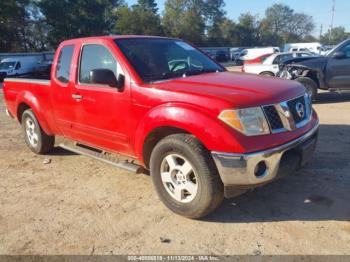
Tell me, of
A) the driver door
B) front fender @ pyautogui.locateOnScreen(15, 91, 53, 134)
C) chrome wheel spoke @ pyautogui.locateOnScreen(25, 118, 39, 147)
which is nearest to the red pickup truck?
front fender @ pyautogui.locateOnScreen(15, 91, 53, 134)

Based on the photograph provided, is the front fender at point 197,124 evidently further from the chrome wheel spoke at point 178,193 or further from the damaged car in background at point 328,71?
the damaged car in background at point 328,71

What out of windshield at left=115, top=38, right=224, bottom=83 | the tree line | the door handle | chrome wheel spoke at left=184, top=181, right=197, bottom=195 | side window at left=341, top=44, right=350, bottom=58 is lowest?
chrome wheel spoke at left=184, top=181, right=197, bottom=195

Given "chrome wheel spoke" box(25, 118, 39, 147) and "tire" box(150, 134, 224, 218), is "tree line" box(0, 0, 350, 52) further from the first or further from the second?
"tire" box(150, 134, 224, 218)

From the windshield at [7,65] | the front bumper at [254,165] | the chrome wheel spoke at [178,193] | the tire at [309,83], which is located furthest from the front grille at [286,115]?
the windshield at [7,65]

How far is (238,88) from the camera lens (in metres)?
3.65

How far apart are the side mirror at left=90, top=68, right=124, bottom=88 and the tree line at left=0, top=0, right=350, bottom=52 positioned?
164ft

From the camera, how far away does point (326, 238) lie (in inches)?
130

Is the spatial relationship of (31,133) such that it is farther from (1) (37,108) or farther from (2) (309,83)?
(2) (309,83)

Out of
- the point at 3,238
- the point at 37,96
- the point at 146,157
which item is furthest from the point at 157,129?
the point at 37,96

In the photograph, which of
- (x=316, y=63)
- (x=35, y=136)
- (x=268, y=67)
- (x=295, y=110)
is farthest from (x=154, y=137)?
(x=268, y=67)

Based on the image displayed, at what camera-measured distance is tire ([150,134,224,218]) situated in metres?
3.44

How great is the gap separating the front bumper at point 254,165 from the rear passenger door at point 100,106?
1359 mm

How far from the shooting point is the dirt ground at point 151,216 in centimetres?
332

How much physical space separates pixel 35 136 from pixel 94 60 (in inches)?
91.5
